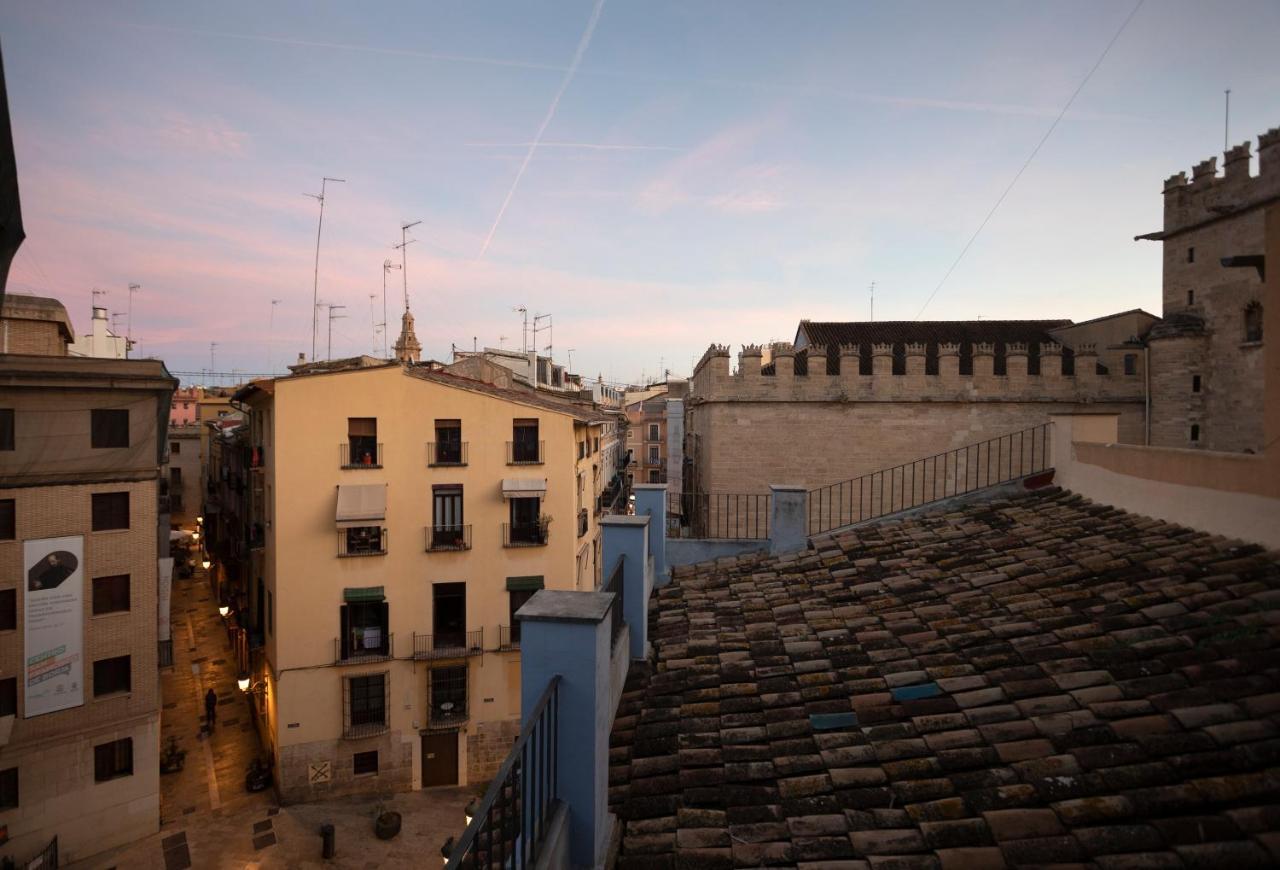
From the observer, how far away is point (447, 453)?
16219mm

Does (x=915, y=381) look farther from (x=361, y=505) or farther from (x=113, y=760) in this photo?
(x=113, y=760)

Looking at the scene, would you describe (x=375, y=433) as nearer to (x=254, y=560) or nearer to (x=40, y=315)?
(x=254, y=560)

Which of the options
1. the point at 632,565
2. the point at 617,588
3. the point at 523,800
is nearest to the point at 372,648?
the point at 632,565

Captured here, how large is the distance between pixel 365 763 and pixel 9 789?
20.9ft

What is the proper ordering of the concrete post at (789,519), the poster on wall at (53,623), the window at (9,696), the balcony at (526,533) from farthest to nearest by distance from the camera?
the balcony at (526,533) → the poster on wall at (53,623) → the window at (9,696) → the concrete post at (789,519)

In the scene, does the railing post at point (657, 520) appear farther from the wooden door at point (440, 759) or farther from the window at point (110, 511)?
the window at point (110, 511)

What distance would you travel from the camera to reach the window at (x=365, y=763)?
15359mm

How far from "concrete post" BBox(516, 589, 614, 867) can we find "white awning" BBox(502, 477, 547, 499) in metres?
13.3

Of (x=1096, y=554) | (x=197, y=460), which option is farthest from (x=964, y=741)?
(x=197, y=460)

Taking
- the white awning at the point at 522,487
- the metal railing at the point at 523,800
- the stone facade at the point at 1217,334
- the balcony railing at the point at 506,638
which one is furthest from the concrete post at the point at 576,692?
the stone facade at the point at 1217,334

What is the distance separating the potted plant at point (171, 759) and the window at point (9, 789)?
4189 mm

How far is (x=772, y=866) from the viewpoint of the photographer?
3.07 m

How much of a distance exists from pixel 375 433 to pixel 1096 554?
47.5ft

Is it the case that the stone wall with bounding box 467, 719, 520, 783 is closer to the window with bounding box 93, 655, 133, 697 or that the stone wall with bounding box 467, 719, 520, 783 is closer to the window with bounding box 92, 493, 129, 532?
the window with bounding box 93, 655, 133, 697
